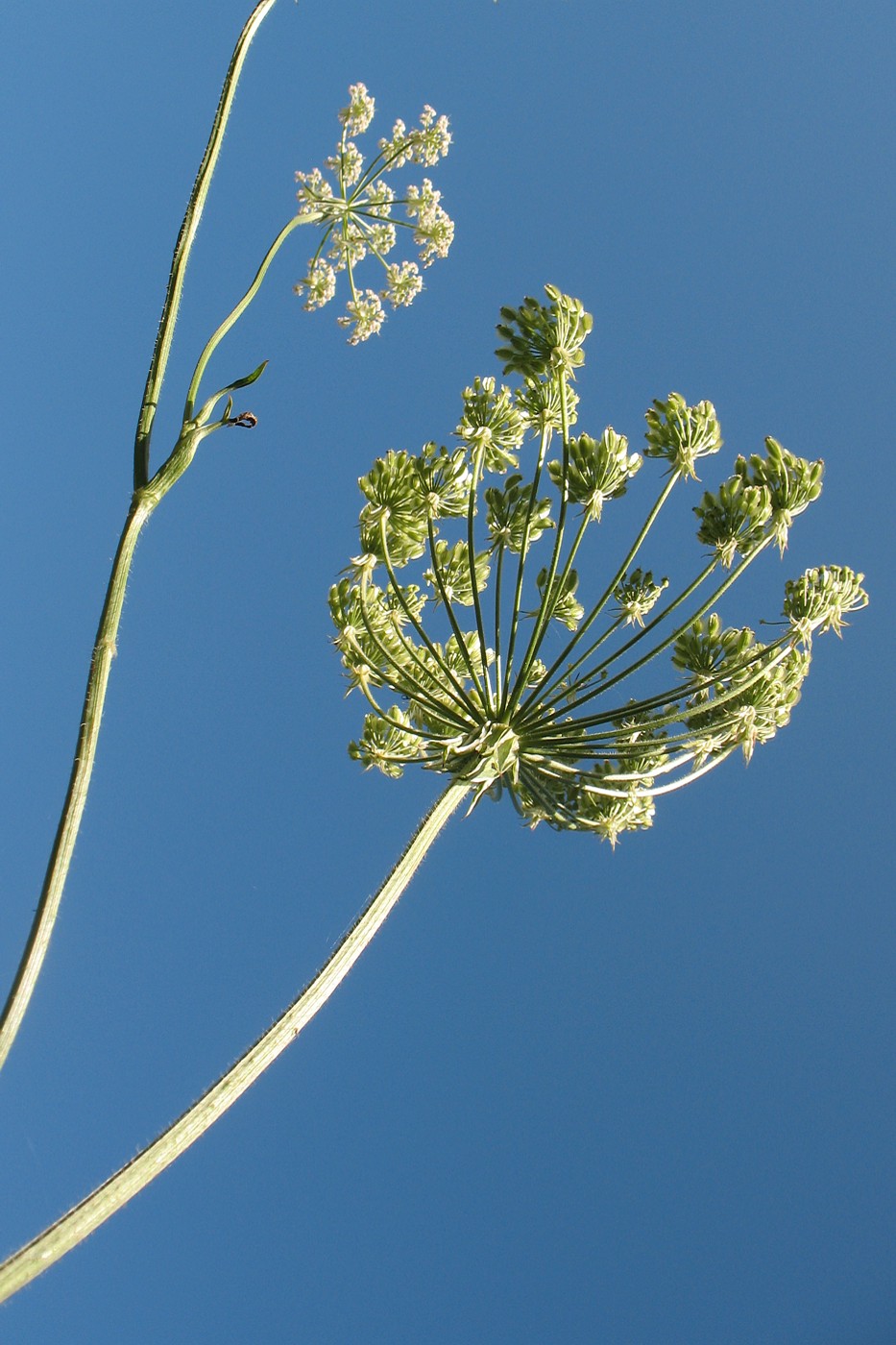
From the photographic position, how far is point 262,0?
3689mm

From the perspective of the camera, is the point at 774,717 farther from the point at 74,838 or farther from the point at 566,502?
the point at 74,838

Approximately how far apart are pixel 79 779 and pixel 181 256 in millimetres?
1690

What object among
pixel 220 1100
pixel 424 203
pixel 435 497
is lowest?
pixel 220 1100

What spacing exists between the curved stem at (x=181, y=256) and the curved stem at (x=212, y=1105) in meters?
1.99

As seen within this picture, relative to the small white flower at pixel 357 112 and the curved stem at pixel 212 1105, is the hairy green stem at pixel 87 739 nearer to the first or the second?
the curved stem at pixel 212 1105

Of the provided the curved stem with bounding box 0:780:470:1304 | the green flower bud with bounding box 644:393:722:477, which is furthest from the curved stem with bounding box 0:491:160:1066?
the green flower bud with bounding box 644:393:722:477

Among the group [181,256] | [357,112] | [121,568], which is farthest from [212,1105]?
[357,112]

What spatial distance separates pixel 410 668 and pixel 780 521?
261 centimetres

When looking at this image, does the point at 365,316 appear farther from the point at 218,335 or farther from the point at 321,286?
the point at 218,335

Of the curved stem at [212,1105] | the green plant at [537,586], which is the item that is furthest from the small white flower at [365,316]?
the curved stem at [212,1105]

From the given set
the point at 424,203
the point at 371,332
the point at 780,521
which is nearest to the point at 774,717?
the point at 780,521

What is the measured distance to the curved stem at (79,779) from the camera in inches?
101

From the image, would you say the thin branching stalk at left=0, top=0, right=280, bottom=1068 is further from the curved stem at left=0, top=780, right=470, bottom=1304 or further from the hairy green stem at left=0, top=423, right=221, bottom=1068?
the curved stem at left=0, top=780, right=470, bottom=1304

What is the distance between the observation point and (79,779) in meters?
2.77
